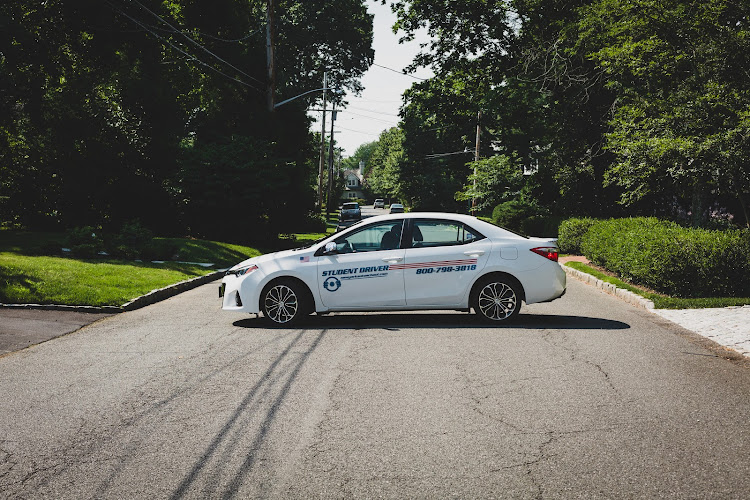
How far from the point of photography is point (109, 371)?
279 inches

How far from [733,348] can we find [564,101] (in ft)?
69.7

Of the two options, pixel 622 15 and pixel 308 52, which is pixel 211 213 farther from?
pixel 308 52

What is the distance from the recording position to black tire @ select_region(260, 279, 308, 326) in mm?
9711

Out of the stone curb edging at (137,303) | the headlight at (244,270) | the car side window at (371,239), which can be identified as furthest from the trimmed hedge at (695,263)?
the stone curb edging at (137,303)

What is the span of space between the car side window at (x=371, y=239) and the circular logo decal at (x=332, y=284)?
453mm

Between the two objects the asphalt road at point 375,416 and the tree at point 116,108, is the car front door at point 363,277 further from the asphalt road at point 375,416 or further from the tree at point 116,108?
the tree at point 116,108

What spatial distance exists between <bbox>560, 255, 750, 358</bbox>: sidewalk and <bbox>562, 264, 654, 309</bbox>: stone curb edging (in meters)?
0.02

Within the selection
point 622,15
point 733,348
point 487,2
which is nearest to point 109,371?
point 733,348

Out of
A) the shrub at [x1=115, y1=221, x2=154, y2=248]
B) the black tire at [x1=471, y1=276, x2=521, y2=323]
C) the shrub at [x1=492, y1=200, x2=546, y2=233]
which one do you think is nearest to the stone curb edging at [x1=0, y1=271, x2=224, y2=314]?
the shrub at [x1=115, y1=221, x2=154, y2=248]

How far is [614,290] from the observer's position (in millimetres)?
13727

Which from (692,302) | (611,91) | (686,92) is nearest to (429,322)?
(692,302)

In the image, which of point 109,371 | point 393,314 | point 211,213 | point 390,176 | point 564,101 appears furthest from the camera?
point 390,176

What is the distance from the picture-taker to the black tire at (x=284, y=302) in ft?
31.9

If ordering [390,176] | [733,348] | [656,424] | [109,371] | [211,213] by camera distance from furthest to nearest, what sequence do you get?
1. [390,176]
2. [211,213]
3. [733,348]
4. [109,371]
5. [656,424]
